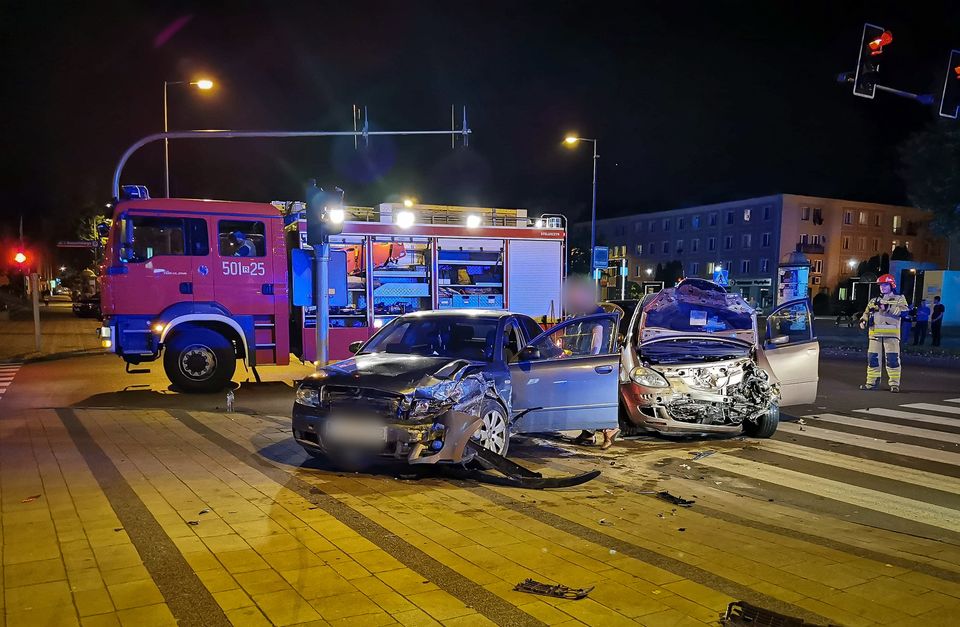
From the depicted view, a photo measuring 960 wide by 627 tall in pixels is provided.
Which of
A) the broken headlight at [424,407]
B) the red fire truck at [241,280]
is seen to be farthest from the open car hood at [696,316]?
the red fire truck at [241,280]

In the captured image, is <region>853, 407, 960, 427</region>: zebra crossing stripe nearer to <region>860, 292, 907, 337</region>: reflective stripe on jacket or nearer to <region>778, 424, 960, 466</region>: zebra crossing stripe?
<region>778, 424, 960, 466</region>: zebra crossing stripe

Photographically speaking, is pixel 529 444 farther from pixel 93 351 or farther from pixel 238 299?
pixel 93 351

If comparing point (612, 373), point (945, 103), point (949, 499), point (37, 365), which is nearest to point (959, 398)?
point (945, 103)

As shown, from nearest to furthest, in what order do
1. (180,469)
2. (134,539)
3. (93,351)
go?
(134,539)
(180,469)
(93,351)

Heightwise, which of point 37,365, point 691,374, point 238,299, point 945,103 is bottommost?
point 37,365

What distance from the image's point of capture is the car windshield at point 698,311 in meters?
8.69

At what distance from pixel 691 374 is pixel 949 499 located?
106 inches

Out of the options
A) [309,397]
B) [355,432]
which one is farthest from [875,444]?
[309,397]

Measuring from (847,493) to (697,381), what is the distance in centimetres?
201

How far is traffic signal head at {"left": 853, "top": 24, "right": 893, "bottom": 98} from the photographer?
11547 millimetres

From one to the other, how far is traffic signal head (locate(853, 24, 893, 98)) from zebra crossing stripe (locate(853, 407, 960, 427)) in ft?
19.6

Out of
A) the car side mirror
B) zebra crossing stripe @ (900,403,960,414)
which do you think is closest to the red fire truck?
the car side mirror

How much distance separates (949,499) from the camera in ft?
19.4

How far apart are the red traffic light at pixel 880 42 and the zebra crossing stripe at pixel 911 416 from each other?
649 cm
